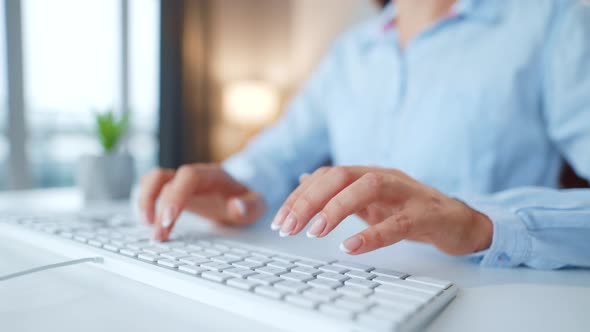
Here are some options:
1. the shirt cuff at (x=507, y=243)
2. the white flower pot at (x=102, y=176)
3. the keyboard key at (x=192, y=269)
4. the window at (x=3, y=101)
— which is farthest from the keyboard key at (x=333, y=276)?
the window at (x=3, y=101)

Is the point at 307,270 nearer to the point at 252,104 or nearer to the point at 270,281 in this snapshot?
the point at 270,281

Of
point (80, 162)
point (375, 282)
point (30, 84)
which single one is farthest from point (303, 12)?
point (375, 282)

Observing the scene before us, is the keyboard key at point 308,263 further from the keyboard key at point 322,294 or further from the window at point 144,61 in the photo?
the window at point 144,61

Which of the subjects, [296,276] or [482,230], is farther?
[482,230]

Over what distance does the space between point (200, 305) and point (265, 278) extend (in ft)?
0.18

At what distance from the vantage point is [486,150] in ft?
2.78

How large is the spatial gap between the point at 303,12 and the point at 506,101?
293 centimetres

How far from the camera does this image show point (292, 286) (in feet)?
1.12

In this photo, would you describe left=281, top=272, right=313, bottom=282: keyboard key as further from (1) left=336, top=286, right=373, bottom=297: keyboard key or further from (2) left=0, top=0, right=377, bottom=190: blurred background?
(2) left=0, top=0, right=377, bottom=190: blurred background

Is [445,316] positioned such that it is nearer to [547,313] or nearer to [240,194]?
[547,313]

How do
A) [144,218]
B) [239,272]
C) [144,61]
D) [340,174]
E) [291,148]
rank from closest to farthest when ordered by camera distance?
[239,272], [340,174], [144,218], [291,148], [144,61]

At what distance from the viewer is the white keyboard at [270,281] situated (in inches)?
11.6

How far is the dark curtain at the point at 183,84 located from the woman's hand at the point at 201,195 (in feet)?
9.22

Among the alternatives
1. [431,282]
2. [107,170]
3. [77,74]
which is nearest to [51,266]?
[431,282]
